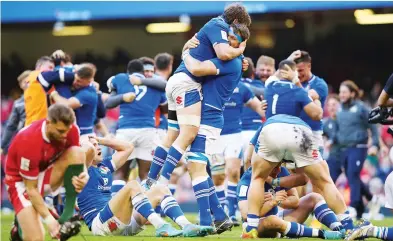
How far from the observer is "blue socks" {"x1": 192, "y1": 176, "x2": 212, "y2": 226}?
1023cm

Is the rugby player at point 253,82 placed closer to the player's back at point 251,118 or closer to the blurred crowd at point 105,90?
the player's back at point 251,118

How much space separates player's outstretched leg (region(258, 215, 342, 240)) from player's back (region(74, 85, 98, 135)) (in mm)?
4498

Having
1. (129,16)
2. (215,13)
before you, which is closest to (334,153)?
(215,13)

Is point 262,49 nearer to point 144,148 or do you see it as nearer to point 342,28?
point 342,28

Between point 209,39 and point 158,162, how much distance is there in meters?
1.55

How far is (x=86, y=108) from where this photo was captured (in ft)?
44.9

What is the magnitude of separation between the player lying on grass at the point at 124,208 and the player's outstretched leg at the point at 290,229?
0.61m

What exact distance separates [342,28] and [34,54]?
8.88 m

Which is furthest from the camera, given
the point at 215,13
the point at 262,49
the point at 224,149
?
the point at 262,49

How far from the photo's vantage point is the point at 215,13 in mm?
22031

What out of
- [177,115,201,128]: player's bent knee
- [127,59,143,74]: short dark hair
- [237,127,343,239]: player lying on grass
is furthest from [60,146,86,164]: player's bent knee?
[127,59,143,74]: short dark hair

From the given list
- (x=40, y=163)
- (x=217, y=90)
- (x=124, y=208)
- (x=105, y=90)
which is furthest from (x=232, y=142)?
(x=105, y=90)

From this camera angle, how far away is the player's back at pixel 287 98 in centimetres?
1082

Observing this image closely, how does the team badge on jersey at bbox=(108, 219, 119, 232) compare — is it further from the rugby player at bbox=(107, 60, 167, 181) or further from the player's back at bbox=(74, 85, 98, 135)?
the rugby player at bbox=(107, 60, 167, 181)
